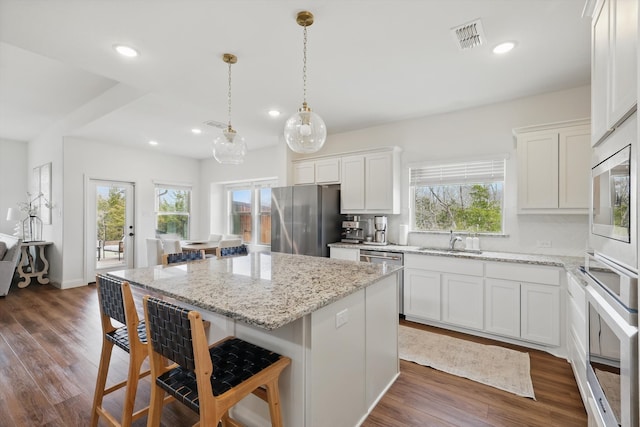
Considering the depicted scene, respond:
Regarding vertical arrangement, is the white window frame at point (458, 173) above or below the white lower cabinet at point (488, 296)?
above

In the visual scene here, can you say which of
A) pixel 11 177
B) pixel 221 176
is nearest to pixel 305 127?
pixel 221 176

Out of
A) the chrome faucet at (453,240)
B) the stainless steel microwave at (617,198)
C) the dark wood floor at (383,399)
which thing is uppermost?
the stainless steel microwave at (617,198)

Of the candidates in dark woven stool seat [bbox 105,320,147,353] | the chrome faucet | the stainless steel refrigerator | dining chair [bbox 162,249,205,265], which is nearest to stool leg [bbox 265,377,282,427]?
dark woven stool seat [bbox 105,320,147,353]

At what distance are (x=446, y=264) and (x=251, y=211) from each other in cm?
448

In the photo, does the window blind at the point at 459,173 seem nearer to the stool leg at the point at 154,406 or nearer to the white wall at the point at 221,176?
the white wall at the point at 221,176

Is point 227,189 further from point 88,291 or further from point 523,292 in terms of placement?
point 523,292

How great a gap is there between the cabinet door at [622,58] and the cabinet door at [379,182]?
2.79m

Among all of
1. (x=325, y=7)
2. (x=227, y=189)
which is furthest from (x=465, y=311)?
(x=227, y=189)

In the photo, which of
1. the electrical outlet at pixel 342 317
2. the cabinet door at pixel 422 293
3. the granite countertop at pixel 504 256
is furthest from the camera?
the cabinet door at pixel 422 293

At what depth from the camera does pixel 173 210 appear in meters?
6.85

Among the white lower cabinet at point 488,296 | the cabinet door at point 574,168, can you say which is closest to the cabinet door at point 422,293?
the white lower cabinet at point 488,296

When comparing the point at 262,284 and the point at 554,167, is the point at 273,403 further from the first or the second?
the point at 554,167

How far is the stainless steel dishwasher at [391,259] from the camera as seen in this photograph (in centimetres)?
367

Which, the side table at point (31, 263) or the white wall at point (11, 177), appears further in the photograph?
the white wall at point (11, 177)
